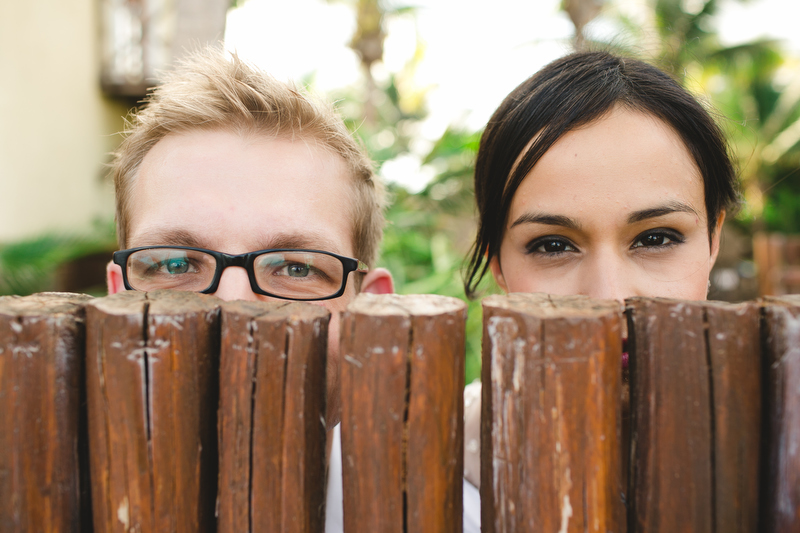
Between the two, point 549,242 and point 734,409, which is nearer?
point 734,409

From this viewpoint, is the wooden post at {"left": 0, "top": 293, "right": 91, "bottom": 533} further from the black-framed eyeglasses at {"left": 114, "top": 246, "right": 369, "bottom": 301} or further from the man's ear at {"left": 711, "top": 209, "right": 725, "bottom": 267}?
the man's ear at {"left": 711, "top": 209, "right": 725, "bottom": 267}

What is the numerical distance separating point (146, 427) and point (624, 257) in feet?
4.69

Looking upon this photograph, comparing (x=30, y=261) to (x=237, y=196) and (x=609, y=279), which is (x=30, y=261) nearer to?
(x=237, y=196)

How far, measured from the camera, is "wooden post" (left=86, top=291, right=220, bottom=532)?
2.63 feet

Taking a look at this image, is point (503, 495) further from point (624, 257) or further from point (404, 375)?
point (624, 257)

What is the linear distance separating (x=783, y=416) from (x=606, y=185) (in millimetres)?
902

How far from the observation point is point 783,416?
2.51 ft

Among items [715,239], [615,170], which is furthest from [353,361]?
[715,239]

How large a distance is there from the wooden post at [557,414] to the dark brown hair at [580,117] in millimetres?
1043

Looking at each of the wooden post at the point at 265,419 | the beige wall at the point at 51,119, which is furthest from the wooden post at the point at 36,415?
the beige wall at the point at 51,119

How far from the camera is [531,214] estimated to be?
64.9 inches

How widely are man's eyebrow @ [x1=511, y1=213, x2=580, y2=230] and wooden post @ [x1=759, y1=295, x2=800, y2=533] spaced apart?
79 cm

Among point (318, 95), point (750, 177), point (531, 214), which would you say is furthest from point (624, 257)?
point (750, 177)

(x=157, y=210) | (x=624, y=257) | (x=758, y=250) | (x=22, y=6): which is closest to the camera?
(x=157, y=210)
